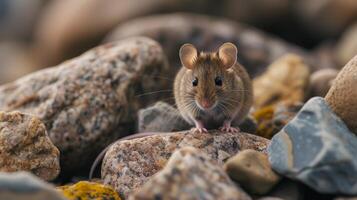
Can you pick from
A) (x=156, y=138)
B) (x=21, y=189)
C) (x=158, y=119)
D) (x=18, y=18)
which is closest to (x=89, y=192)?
(x=156, y=138)

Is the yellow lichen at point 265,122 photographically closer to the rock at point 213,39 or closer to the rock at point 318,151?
the rock at point 318,151

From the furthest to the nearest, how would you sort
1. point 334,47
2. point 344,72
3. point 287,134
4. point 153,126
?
1. point 334,47
2. point 153,126
3. point 344,72
4. point 287,134

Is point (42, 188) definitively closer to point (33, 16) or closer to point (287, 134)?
point (287, 134)

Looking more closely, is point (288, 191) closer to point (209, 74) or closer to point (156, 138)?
point (156, 138)

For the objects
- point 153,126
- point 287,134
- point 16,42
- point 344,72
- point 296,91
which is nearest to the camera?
point 287,134

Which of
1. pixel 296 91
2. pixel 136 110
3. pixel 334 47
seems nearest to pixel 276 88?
pixel 296 91

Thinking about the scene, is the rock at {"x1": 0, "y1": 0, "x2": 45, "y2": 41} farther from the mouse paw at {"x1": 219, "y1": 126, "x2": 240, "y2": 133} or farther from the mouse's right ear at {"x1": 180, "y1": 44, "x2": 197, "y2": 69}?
the mouse paw at {"x1": 219, "y1": 126, "x2": 240, "y2": 133}

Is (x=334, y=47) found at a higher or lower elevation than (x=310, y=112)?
lower
